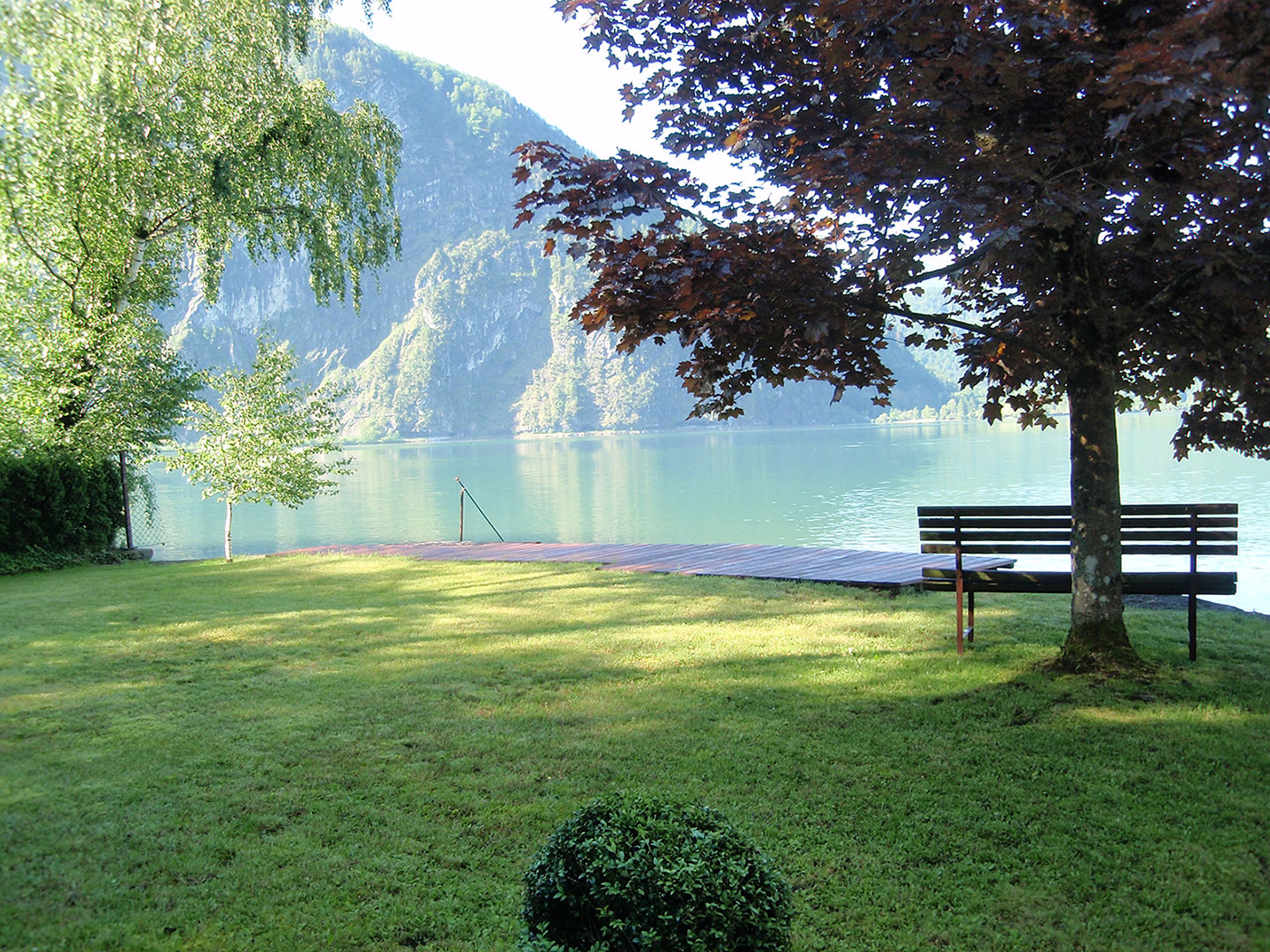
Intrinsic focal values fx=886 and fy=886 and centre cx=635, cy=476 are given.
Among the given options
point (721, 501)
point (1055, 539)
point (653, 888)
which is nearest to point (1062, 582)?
point (1055, 539)

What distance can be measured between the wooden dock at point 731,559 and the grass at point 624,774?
6.97 feet

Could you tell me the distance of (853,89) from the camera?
5.76 m

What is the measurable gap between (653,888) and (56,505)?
1681cm

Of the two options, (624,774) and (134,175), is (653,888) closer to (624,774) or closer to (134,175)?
(624,774)

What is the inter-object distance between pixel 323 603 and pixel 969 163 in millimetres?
8396

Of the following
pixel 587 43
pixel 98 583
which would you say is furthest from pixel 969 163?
pixel 98 583

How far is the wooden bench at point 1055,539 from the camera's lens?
637 cm

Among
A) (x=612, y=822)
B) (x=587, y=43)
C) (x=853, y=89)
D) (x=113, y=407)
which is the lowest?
(x=612, y=822)

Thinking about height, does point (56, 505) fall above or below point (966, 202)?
below

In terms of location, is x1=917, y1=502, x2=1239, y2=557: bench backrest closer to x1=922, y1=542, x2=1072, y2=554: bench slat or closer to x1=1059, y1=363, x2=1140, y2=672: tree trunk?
x1=922, y1=542, x2=1072, y2=554: bench slat

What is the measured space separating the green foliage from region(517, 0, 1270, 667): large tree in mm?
13349

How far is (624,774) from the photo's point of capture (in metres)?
4.67

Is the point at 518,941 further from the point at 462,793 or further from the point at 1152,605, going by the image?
the point at 1152,605

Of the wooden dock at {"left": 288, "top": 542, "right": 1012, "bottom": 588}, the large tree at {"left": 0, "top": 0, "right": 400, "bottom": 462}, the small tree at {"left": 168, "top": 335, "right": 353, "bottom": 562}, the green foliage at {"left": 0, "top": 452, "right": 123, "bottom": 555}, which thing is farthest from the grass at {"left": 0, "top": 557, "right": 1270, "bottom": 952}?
the large tree at {"left": 0, "top": 0, "right": 400, "bottom": 462}
